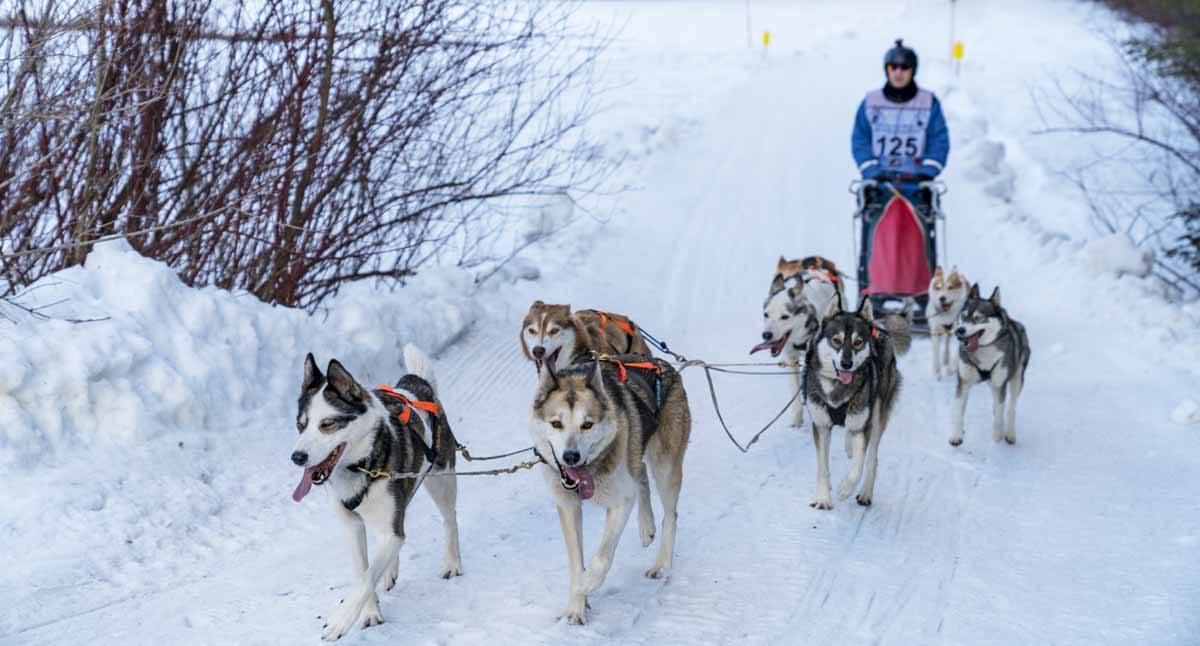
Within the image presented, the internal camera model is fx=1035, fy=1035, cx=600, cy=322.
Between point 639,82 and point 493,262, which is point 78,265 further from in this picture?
point 639,82

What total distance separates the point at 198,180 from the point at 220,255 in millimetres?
467

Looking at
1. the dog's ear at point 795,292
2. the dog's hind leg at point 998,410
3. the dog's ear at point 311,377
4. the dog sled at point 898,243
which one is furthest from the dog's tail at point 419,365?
the dog sled at point 898,243

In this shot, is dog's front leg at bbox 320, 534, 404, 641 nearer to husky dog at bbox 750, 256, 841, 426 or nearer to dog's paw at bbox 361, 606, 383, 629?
dog's paw at bbox 361, 606, 383, 629

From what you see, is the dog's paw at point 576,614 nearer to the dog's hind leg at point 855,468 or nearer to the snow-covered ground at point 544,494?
the snow-covered ground at point 544,494

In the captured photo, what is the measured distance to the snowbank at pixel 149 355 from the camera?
13.9 ft

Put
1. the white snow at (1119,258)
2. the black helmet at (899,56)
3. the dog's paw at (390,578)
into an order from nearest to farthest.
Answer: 1. the dog's paw at (390,578)
2. the black helmet at (899,56)
3. the white snow at (1119,258)

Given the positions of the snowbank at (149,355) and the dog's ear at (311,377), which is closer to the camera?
the dog's ear at (311,377)

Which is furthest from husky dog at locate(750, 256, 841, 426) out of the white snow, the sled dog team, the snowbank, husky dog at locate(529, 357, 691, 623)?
the white snow

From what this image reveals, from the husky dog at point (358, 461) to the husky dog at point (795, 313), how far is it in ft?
8.60

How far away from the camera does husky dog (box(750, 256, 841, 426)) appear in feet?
18.9

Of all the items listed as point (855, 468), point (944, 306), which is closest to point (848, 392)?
point (855, 468)

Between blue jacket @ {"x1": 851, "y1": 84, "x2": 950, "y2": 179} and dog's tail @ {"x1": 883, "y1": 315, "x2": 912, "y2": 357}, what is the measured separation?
207cm

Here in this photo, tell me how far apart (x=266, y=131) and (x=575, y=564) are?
11.3 ft

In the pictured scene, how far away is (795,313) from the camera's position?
5828 millimetres
